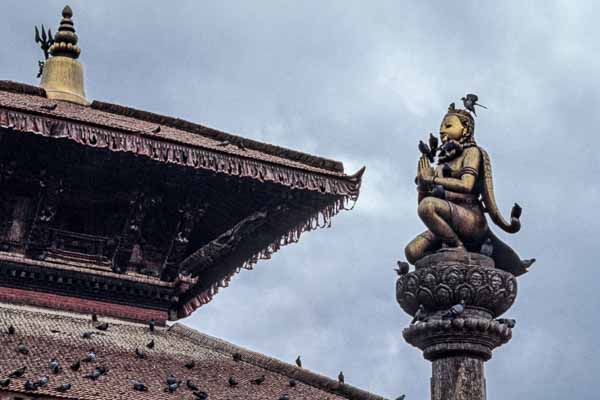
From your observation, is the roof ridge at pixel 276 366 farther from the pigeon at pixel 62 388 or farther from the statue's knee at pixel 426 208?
the statue's knee at pixel 426 208

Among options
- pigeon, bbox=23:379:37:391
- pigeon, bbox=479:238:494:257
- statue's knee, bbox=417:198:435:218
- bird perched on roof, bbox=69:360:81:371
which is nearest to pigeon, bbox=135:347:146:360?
bird perched on roof, bbox=69:360:81:371

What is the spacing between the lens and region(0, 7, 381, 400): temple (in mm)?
17203

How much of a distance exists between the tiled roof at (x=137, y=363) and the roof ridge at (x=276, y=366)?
14 millimetres

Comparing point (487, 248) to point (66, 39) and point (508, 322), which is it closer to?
point (508, 322)

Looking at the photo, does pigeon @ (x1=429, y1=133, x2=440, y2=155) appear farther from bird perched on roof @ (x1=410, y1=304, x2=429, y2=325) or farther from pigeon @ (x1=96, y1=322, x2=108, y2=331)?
pigeon @ (x1=96, y1=322, x2=108, y2=331)

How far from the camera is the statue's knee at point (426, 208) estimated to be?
10.0 meters

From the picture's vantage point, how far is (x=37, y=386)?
47.7 feet

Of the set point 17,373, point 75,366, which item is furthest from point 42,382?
point 75,366

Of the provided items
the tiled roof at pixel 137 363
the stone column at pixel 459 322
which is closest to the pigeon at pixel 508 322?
the stone column at pixel 459 322

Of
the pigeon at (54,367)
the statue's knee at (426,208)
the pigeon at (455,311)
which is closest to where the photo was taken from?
the pigeon at (455,311)

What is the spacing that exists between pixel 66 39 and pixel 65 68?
89cm

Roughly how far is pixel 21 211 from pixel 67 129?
179cm

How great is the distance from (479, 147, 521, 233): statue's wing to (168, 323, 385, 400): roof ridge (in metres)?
7.02

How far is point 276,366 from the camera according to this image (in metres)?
18.0
